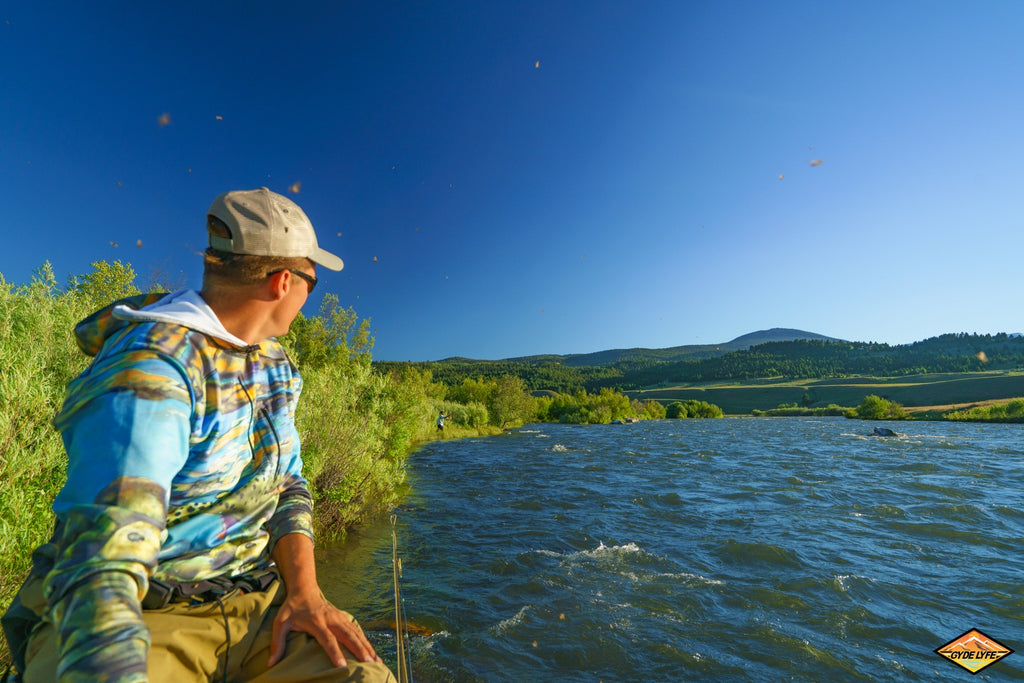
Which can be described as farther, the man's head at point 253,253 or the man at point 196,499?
the man's head at point 253,253

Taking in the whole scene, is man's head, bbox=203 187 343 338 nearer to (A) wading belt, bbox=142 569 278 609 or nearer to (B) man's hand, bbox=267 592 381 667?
(A) wading belt, bbox=142 569 278 609

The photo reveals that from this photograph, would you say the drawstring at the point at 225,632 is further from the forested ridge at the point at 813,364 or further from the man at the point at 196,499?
the forested ridge at the point at 813,364

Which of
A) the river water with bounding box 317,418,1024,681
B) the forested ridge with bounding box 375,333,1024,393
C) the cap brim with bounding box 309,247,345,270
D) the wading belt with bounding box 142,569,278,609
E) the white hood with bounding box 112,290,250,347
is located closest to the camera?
the white hood with bounding box 112,290,250,347

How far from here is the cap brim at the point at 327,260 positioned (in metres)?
1.83

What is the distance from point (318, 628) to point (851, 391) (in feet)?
361

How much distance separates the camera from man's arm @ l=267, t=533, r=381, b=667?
1728 mm

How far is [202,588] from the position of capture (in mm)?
1635

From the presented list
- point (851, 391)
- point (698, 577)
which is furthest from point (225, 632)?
point (851, 391)

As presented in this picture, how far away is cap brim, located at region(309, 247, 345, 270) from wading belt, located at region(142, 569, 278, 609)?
1166 mm

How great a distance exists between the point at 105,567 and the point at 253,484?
661 millimetres

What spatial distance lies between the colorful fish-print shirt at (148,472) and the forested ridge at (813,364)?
96.3 metres

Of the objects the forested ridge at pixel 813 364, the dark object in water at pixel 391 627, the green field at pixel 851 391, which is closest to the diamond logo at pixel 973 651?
the dark object in water at pixel 391 627

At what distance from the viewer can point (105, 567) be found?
112cm

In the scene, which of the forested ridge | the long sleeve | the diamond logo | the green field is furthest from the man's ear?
the forested ridge
